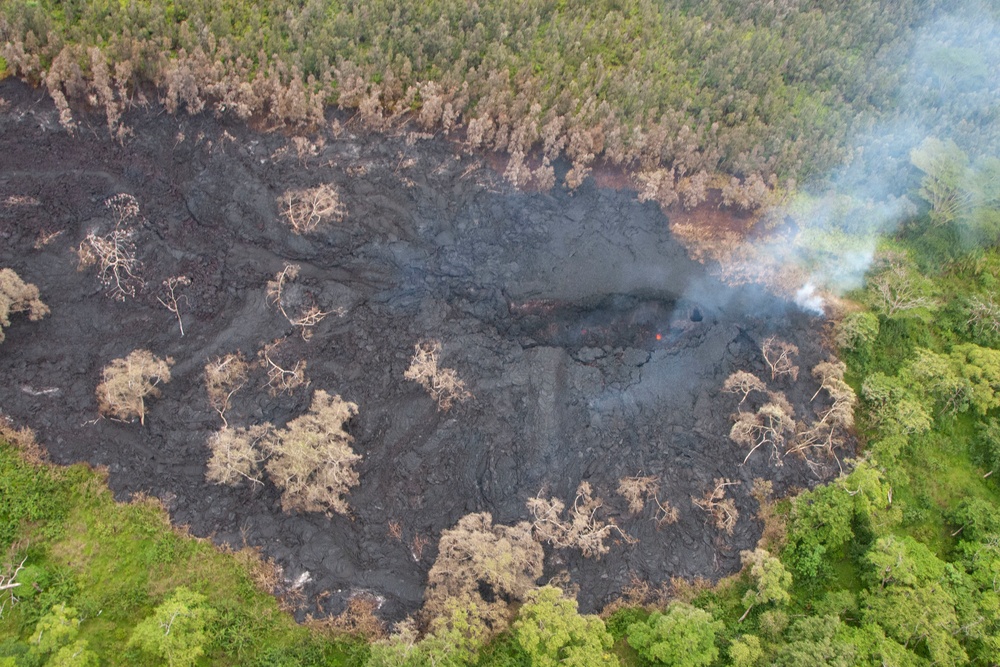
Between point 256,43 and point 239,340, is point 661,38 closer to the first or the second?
point 256,43

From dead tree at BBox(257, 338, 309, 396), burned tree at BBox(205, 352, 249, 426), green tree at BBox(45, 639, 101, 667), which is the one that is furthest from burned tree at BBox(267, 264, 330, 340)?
green tree at BBox(45, 639, 101, 667)

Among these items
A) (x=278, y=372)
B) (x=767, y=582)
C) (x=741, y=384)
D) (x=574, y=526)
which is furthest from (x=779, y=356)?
(x=278, y=372)

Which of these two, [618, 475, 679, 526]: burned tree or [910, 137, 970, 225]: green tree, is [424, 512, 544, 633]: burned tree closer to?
[618, 475, 679, 526]: burned tree

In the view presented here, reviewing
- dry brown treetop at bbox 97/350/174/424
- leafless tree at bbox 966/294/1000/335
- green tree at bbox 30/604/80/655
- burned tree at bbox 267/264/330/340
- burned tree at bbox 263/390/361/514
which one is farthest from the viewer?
leafless tree at bbox 966/294/1000/335

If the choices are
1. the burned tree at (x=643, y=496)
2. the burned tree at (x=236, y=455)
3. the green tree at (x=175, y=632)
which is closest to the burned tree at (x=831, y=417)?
the burned tree at (x=643, y=496)

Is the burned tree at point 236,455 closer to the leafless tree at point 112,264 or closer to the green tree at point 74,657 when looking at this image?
the green tree at point 74,657

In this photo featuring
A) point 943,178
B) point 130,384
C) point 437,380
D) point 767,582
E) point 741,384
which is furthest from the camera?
point 943,178

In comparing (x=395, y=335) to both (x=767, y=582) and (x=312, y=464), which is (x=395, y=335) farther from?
(x=767, y=582)
